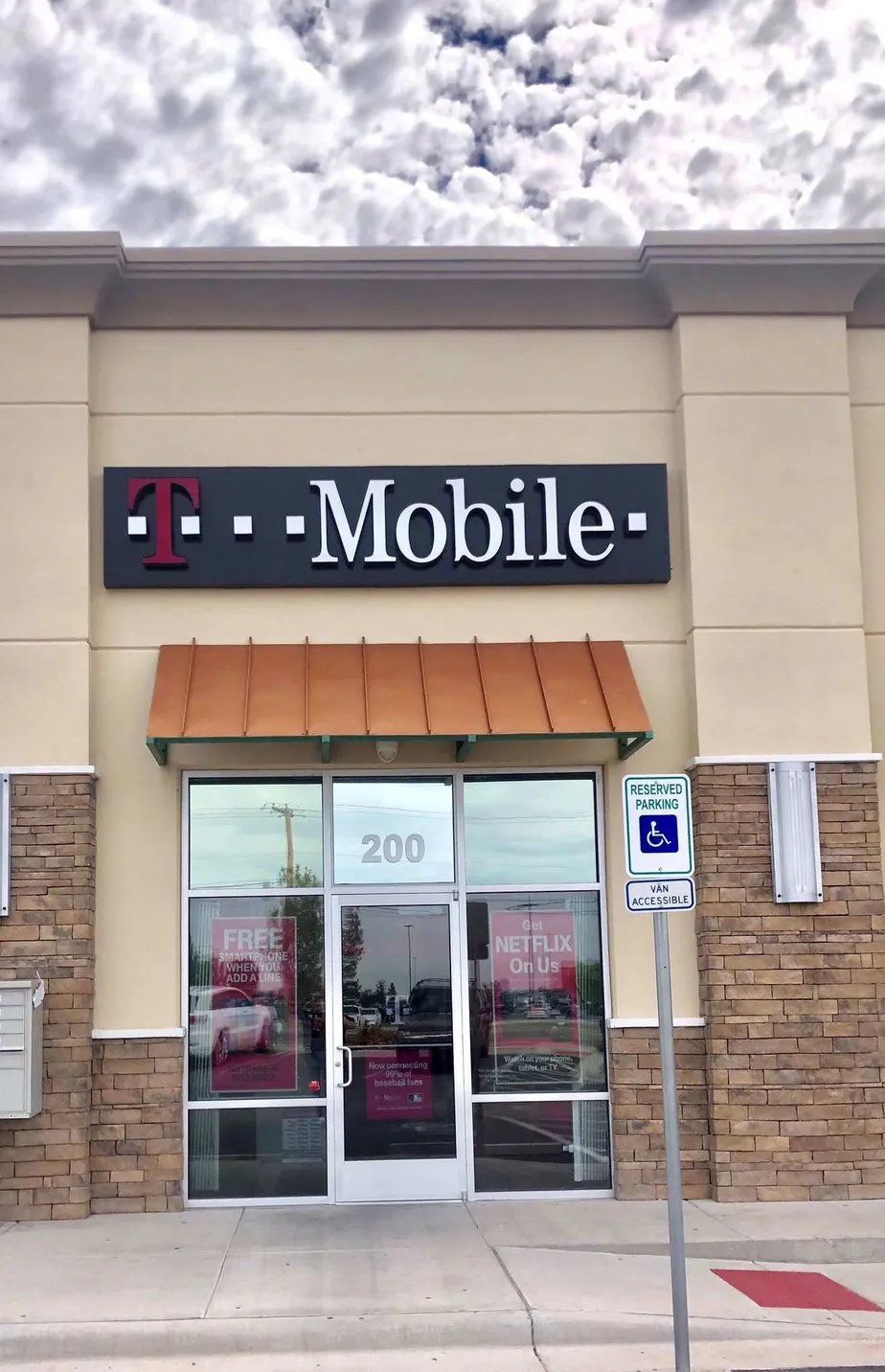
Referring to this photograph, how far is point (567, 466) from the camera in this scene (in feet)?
37.7

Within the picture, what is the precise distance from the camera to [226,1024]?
10.8 metres

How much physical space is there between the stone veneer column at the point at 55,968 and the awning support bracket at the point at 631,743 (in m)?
4.07

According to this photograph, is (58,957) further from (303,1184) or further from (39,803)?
(303,1184)

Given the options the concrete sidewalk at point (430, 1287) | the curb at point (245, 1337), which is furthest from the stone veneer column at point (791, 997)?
the curb at point (245, 1337)

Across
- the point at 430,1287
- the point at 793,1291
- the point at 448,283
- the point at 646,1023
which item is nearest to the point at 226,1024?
the point at 430,1287

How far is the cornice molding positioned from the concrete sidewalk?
22.9ft

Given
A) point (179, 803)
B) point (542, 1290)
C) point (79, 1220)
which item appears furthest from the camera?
point (179, 803)

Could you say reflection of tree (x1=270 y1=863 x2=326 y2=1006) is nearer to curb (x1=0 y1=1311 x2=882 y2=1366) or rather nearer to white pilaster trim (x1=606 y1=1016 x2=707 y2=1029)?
white pilaster trim (x1=606 y1=1016 x2=707 y2=1029)

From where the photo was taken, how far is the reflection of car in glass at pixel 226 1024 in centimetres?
1080

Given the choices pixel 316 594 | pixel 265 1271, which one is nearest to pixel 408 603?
pixel 316 594

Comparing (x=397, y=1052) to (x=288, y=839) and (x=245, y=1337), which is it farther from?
(x=245, y=1337)

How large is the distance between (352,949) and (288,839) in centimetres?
99

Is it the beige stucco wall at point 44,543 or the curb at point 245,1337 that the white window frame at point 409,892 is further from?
the curb at point 245,1337

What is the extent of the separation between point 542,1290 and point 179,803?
15.1ft
